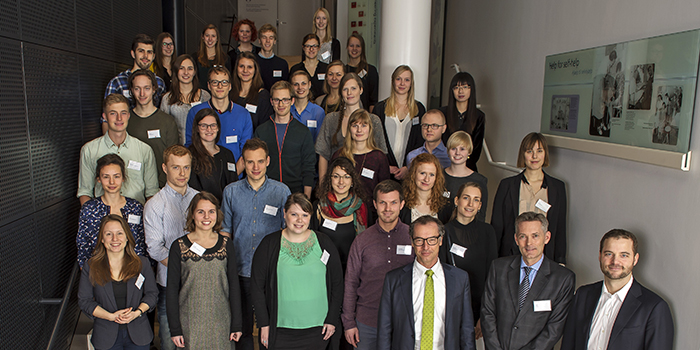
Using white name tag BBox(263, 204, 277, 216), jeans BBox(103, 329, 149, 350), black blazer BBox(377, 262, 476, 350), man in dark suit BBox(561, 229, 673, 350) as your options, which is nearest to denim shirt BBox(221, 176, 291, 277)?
white name tag BBox(263, 204, 277, 216)

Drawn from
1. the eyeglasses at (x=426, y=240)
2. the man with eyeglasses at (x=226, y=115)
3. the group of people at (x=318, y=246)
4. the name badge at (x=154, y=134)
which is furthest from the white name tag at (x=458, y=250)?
the name badge at (x=154, y=134)

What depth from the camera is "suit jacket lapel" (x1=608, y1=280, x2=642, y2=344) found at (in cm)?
233

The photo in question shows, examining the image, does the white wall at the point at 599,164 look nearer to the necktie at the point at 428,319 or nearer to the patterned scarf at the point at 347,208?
the necktie at the point at 428,319

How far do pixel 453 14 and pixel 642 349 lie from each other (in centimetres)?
589

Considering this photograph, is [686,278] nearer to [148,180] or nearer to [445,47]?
[148,180]

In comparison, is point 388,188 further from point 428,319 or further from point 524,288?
point 524,288

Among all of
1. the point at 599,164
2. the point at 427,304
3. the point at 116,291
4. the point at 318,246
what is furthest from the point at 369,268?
the point at 599,164

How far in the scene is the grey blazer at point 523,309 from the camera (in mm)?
2615

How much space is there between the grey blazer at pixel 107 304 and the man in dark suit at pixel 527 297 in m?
2.05

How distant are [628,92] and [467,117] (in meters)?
1.50

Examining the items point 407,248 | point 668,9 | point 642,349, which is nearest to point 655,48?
point 668,9

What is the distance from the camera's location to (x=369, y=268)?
293 cm

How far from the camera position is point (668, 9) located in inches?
101

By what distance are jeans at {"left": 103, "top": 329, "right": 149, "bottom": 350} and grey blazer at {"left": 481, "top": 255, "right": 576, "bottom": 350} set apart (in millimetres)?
2119
